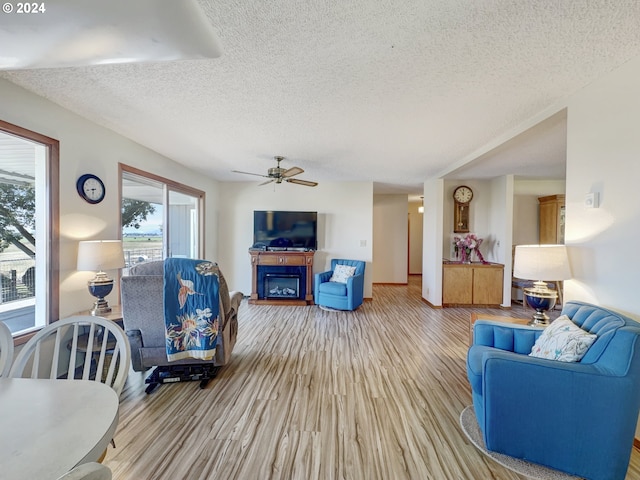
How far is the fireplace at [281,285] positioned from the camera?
522cm

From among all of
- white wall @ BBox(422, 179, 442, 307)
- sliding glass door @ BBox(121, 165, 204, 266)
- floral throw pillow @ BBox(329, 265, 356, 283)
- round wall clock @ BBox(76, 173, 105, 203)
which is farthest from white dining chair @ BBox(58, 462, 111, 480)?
white wall @ BBox(422, 179, 442, 307)

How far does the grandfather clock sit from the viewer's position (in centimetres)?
529

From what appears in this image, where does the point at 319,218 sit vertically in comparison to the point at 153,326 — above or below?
above

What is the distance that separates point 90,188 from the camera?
2.68 meters

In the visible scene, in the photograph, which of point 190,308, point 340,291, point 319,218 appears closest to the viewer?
point 190,308

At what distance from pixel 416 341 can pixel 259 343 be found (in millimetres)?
1955

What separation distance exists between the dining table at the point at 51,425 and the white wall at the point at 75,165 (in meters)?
1.84

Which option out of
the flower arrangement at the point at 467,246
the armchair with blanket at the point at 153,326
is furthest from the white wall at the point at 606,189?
the flower arrangement at the point at 467,246

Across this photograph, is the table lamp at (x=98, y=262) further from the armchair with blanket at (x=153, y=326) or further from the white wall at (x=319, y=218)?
the white wall at (x=319, y=218)

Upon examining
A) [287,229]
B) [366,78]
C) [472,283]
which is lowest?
[472,283]

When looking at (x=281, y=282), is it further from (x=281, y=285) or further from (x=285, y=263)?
(x=285, y=263)

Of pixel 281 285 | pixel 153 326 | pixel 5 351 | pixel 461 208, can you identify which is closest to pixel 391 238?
pixel 461 208

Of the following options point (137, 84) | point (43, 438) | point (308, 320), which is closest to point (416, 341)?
point (308, 320)

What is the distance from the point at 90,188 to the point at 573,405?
4.10 meters
